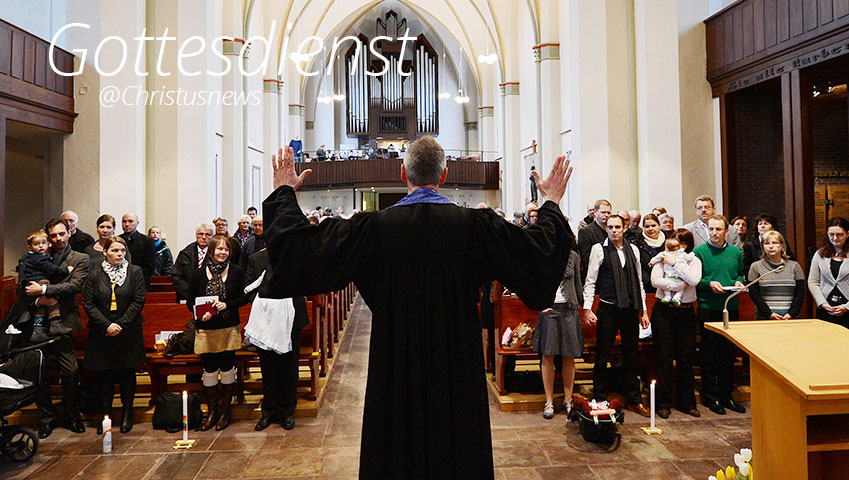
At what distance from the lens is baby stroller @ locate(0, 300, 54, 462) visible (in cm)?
398

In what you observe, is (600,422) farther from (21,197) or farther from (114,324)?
(21,197)

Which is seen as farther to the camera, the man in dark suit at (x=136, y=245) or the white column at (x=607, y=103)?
the white column at (x=607, y=103)

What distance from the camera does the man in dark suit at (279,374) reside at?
4.86 meters

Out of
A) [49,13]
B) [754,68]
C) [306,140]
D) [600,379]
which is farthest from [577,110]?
[306,140]

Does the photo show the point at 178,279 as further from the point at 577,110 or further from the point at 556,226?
the point at 577,110

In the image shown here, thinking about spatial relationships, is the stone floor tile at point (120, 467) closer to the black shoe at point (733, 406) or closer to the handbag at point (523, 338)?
the handbag at point (523, 338)

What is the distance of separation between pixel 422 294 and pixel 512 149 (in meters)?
17.2

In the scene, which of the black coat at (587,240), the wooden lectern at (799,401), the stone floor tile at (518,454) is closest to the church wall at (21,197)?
the black coat at (587,240)

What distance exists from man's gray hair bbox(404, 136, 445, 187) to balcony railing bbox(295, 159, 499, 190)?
55.7 feet

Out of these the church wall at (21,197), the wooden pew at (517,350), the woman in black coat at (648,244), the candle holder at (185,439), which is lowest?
the candle holder at (185,439)

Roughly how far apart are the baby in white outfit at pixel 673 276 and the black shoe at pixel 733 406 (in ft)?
3.58

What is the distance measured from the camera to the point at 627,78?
9805 millimetres

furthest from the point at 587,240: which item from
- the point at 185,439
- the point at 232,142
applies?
the point at 232,142

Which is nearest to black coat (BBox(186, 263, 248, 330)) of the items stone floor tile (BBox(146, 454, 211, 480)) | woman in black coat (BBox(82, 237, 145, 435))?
woman in black coat (BBox(82, 237, 145, 435))
